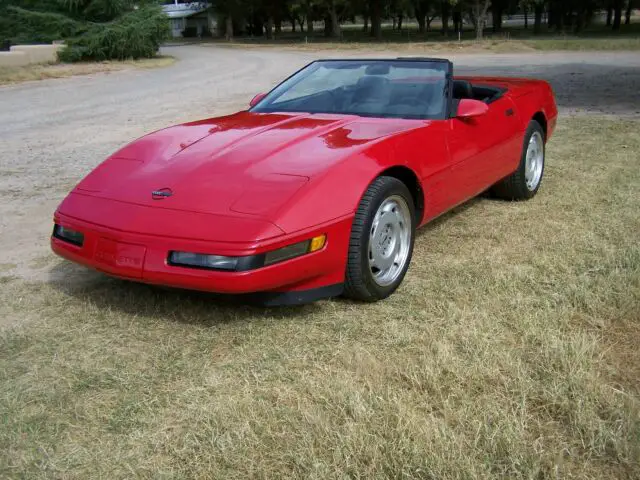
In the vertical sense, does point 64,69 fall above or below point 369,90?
below

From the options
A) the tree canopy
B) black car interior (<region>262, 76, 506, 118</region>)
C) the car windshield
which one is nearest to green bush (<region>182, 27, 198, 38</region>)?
the tree canopy

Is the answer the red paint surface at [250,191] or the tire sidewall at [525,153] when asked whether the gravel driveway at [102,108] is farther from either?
the tire sidewall at [525,153]

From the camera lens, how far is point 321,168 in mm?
3270

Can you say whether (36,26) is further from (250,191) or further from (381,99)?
(250,191)

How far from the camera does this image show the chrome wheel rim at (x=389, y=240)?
139 inches

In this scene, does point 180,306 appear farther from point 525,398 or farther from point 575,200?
point 575,200

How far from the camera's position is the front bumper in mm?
2941

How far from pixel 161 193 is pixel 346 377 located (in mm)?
1327

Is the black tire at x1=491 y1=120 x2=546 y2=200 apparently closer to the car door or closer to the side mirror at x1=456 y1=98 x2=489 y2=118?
the car door

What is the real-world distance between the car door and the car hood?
0.40 m

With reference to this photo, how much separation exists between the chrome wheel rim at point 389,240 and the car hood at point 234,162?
1.28ft

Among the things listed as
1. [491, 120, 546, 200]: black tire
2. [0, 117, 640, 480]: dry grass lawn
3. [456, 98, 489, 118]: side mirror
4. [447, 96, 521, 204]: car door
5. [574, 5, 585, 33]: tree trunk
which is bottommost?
[0, 117, 640, 480]: dry grass lawn

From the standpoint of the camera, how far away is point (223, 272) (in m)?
2.94

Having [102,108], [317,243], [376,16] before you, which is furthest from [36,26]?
[317,243]
